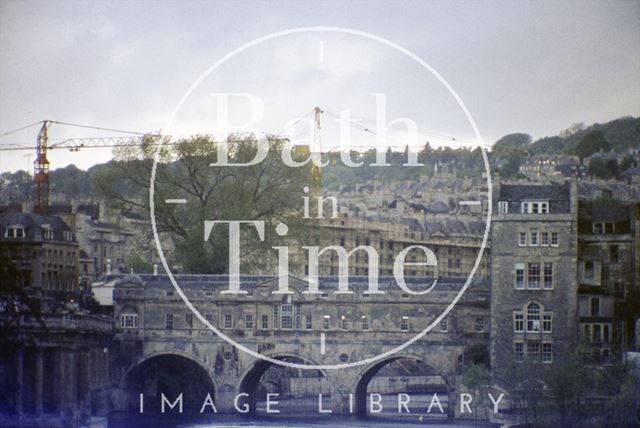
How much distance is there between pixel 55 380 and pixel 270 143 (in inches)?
346

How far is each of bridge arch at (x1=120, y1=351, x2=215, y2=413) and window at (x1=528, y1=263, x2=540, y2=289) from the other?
707 cm

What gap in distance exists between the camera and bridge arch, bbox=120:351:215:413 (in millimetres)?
40125

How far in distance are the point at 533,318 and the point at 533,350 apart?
0.65 m

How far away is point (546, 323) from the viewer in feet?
126

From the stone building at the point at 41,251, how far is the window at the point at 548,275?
968 centimetres

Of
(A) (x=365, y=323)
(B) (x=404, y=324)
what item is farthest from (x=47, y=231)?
(B) (x=404, y=324)

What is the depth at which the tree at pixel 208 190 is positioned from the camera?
142ft

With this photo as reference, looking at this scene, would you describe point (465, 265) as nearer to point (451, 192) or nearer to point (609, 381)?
point (451, 192)

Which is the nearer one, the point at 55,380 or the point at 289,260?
the point at 55,380

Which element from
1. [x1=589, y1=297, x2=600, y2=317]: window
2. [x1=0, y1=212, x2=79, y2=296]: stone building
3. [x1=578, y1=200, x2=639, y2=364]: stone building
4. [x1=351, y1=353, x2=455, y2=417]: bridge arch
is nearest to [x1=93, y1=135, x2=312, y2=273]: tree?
[x1=0, y1=212, x2=79, y2=296]: stone building

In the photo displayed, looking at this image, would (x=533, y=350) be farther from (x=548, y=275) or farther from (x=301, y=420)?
(x=301, y=420)

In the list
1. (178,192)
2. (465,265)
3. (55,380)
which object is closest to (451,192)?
(465,265)

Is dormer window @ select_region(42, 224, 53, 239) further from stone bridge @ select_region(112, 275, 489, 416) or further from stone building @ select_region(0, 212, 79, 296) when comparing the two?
stone bridge @ select_region(112, 275, 489, 416)

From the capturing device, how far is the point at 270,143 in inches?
1729
